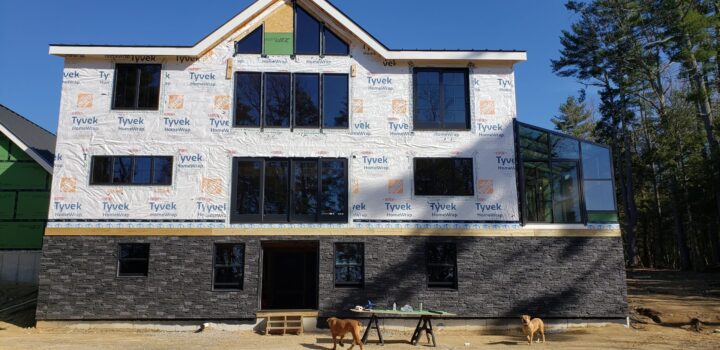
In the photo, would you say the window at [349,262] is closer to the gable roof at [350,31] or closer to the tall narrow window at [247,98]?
the tall narrow window at [247,98]

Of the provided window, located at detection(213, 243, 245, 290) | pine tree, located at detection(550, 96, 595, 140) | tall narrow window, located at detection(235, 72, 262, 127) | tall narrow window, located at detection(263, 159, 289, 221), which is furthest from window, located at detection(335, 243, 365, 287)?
pine tree, located at detection(550, 96, 595, 140)

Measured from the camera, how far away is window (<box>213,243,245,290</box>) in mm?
14031

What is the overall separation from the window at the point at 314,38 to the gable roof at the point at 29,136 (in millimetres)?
10158

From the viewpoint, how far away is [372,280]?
46.4 feet

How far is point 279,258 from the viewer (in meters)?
17.0

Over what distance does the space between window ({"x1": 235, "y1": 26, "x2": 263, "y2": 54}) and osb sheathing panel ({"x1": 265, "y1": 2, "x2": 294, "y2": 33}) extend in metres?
0.28

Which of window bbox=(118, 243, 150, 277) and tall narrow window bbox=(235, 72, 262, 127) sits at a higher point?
tall narrow window bbox=(235, 72, 262, 127)

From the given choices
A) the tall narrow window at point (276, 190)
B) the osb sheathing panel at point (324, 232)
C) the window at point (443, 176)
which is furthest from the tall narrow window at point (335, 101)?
the osb sheathing panel at point (324, 232)

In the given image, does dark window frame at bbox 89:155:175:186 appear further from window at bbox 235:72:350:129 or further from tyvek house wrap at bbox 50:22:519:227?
window at bbox 235:72:350:129

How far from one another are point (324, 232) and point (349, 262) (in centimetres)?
110

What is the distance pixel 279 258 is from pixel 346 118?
17.5 ft

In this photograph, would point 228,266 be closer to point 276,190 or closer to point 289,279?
point 276,190

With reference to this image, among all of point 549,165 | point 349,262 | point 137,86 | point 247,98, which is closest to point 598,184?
point 549,165

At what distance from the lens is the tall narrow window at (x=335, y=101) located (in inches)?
590
